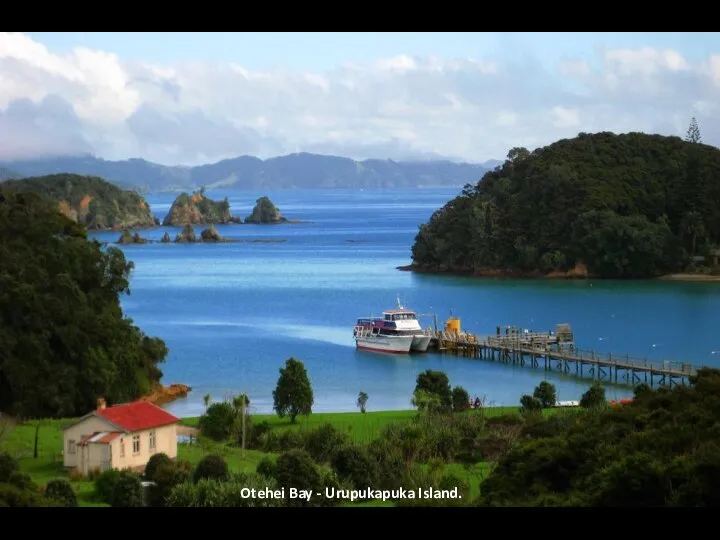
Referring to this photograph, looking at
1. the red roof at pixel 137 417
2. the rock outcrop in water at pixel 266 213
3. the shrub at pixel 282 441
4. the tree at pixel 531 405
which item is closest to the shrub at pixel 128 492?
the red roof at pixel 137 417

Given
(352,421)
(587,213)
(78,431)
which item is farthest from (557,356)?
(587,213)

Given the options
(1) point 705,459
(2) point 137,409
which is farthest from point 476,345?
(1) point 705,459

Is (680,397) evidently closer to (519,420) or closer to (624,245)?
(519,420)

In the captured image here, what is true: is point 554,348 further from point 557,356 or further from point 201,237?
point 201,237

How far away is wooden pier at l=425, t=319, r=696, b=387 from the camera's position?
22766 mm

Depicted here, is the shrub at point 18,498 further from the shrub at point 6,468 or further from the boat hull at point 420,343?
the boat hull at point 420,343

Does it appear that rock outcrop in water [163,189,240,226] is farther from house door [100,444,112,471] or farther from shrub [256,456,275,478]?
shrub [256,456,275,478]

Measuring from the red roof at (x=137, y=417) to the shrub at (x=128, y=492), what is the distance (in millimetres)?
1850

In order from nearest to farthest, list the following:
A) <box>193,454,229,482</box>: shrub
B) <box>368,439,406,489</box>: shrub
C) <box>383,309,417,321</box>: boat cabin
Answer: <box>193,454,229,482</box>: shrub, <box>368,439,406,489</box>: shrub, <box>383,309,417,321</box>: boat cabin

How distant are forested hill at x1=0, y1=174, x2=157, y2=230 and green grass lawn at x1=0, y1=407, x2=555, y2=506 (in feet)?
163

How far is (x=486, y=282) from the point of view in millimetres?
43688

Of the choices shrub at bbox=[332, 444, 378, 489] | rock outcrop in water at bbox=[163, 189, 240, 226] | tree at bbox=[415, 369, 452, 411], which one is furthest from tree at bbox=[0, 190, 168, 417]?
rock outcrop in water at bbox=[163, 189, 240, 226]

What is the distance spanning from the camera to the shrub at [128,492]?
10.2m
